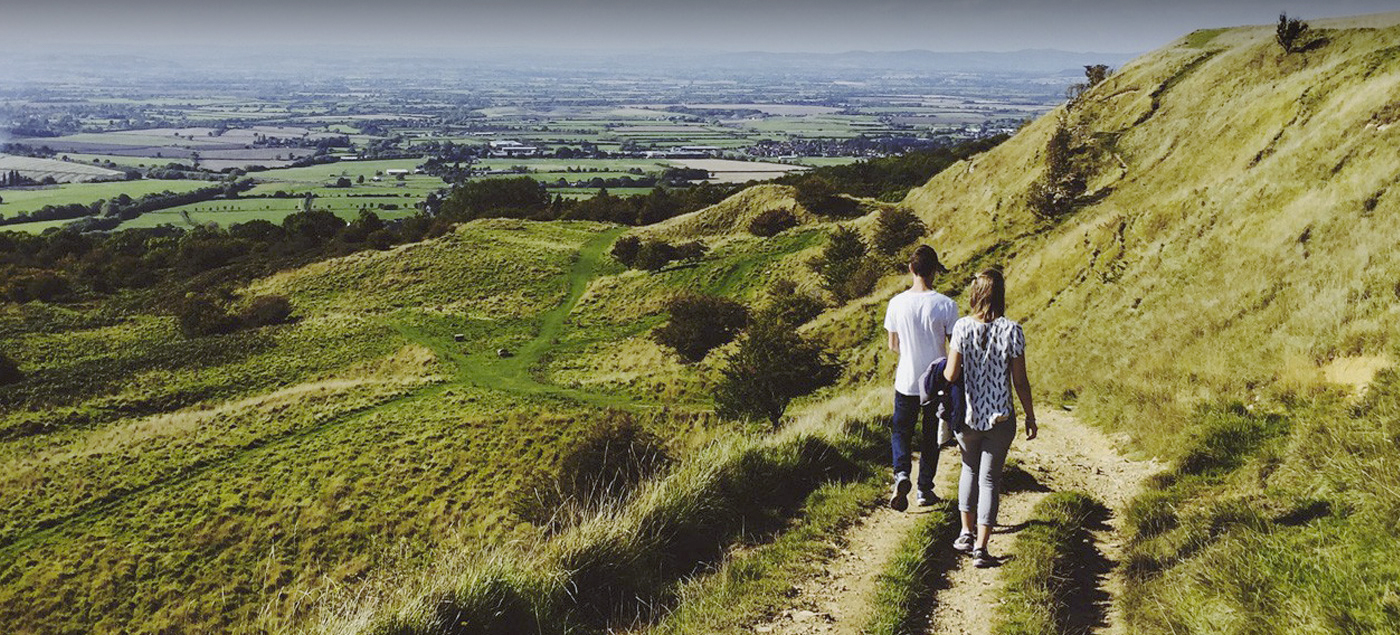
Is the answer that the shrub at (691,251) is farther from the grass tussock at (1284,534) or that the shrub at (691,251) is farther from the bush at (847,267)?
the grass tussock at (1284,534)

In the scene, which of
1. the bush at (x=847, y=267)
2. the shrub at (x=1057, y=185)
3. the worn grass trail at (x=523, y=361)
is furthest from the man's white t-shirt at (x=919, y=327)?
the shrub at (x=1057, y=185)

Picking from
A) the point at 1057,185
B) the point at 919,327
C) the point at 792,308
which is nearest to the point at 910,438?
the point at 919,327

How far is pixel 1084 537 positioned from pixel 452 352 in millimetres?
37855

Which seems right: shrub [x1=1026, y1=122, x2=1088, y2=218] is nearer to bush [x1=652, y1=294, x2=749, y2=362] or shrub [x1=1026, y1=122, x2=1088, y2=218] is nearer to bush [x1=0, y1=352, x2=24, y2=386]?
bush [x1=652, y1=294, x2=749, y2=362]

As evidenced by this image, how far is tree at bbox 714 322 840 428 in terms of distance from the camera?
2184cm

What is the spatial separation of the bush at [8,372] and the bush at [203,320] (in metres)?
8.92

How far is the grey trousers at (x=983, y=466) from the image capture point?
6121 mm

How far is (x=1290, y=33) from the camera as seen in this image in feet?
110

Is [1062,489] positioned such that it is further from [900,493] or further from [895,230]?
[895,230]

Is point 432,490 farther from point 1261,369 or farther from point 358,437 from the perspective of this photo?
point 1261,369

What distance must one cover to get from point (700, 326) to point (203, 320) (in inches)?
1502

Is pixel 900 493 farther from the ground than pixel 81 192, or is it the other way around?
pixel 900 493

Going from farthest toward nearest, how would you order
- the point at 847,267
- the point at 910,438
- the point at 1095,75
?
the point at 1095,75 → the point at 847,267 → the point at 910,438

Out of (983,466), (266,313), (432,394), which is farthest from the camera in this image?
(266,313)
